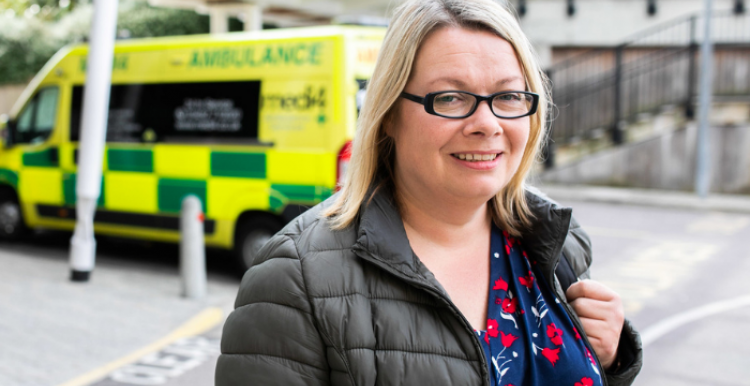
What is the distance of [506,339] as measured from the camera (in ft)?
5.58

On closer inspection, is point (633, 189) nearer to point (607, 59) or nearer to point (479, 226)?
point (607, 59)

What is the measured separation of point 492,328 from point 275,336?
50 cm

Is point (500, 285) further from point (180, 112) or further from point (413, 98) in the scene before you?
point (180, 112)

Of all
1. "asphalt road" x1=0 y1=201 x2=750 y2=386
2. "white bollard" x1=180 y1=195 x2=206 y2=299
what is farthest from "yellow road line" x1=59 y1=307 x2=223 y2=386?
"white bollard" x1=180 y1=195 x2=206 y2=299

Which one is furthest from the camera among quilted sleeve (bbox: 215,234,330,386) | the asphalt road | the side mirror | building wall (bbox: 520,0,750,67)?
building wall (bbox: 520,0,750,67)

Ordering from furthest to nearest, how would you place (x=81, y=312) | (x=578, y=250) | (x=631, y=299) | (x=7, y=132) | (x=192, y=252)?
(x=7, y=132) < (x=631, y=299) < (x=192, y=252) < (x=81, y=312) < (x=578, y=250)

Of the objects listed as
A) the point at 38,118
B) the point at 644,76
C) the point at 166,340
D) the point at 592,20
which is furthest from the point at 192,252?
the point at 592,20

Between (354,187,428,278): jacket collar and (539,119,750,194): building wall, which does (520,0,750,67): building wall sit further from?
(354,187,428,278): jacket collar

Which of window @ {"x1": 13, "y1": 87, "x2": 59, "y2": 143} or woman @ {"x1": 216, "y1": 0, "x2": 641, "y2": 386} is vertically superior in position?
window @ {"x1": 13, "y1": 87, "x2": 59, "y2": 143}

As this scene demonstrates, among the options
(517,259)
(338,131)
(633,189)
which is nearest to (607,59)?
(633,189)

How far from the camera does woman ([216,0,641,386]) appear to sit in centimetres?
154

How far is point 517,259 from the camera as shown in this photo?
188cm

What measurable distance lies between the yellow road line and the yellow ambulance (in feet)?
4.19

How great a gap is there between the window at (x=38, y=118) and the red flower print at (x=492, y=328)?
8219 mm
